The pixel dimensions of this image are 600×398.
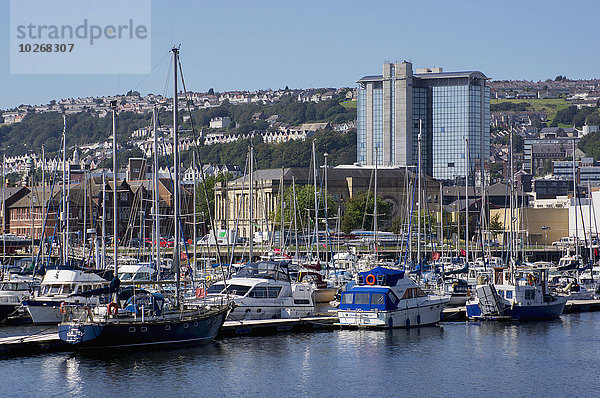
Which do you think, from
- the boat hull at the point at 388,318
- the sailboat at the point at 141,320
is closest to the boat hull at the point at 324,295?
the boat hull at the point at 388,318

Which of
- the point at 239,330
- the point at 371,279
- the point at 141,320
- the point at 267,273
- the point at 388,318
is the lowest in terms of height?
the point at 239,330

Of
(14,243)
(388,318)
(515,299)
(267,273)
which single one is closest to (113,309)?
(267,273)

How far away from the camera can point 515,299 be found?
6188 cm

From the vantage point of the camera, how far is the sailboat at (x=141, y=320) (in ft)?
150

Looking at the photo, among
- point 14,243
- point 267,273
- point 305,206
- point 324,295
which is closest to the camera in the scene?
point 267,273

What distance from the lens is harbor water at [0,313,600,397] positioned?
4162 centimetres

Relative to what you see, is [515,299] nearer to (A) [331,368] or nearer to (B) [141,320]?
(A) [331,368]

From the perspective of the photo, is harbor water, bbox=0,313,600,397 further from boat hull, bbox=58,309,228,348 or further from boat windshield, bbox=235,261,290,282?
boat windshield, bbox=235,261,290,282

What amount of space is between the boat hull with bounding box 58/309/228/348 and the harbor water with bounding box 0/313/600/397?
22.7 inches

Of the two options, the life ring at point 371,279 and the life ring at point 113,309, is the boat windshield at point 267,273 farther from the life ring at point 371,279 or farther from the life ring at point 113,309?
the life ring at point 113,309

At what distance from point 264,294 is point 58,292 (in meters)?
11.5

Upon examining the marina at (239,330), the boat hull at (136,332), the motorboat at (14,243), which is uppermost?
the motorboat at (14,243)

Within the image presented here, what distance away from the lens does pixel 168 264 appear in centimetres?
8969

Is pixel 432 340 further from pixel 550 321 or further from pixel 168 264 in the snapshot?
pixel 168 264
